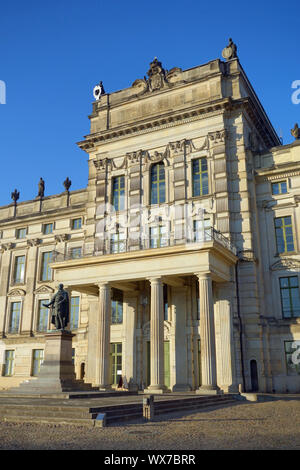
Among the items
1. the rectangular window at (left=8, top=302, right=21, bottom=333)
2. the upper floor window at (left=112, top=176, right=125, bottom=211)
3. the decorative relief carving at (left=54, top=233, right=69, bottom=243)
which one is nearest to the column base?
the upper floor window at (left=112, top=176, right=125, bottom=211)

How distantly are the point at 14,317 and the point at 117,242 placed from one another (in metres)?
13.7

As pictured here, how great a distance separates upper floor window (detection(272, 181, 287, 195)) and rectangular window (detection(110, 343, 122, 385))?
15611 mm

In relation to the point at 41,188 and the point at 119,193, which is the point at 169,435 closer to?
the point at 119,193

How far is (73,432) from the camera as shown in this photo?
1207 centimetres

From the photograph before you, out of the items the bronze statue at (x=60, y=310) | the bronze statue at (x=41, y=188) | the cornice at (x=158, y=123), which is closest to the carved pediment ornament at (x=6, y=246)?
the bronze statue at (x=41, y=188)

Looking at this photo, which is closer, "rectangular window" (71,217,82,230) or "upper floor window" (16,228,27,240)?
"rectangular window" (71,217,82,230)

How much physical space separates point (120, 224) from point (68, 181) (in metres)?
10.7

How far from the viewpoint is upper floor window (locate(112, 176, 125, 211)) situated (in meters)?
34.0

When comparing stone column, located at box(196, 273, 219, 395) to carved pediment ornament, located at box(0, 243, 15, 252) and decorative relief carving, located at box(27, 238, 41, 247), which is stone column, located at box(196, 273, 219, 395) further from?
carved pediment ornament, located at box(0, 243, 15, 252)

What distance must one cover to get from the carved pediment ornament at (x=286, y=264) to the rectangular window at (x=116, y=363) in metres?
12.3

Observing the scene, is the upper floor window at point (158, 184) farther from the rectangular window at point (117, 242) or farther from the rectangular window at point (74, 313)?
the rectangular window at point (74, 313)

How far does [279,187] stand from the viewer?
30.5m

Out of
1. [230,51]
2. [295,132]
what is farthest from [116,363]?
[230,51]
